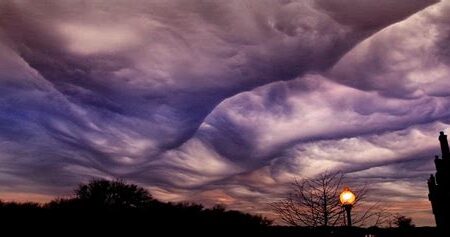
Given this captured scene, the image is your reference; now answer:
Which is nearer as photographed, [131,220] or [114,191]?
[131,220]

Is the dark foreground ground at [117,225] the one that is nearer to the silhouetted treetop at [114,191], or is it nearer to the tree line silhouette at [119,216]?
the tree line silhouette at [119,216]

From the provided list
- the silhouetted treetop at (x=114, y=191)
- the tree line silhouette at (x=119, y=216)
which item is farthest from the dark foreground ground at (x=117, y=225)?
the silhouetted treetop at (x=114, y=191)

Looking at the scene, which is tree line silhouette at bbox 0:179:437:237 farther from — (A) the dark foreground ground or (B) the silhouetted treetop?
(B) the silhouetted treetop

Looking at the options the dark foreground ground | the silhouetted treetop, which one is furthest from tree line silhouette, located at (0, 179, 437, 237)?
the silhouetted treetop

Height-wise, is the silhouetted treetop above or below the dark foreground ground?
above

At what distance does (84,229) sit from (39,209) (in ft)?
4.96

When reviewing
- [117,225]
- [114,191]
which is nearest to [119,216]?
[117,225]

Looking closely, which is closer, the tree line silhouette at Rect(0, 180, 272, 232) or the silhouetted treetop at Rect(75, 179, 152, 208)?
the tree line silhouette at Rect(0, 180, 272, 232)

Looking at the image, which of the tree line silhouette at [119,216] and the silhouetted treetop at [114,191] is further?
the silhouetted treetop at [114,191]

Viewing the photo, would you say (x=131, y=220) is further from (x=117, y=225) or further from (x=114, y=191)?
(x=114, y=191)

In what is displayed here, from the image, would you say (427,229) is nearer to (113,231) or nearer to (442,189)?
(442,189)

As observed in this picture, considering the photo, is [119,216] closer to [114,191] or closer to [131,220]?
[131,220]

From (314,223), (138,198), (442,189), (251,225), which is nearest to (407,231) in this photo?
(314,223)

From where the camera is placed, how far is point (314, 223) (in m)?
25.2
